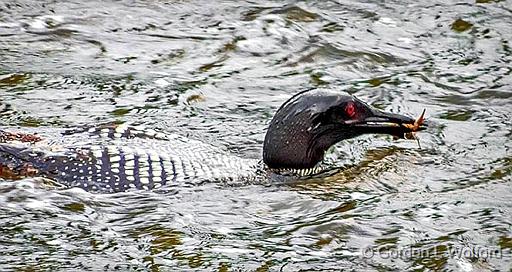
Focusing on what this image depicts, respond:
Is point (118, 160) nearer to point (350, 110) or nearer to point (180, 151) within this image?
point (180, 151)

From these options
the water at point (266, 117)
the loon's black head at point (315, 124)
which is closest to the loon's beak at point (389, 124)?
the loon's black head at point (315, 124)

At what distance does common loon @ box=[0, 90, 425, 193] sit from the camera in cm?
786

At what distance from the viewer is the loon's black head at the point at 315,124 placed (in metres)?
8.52

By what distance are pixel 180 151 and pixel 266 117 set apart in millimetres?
1354

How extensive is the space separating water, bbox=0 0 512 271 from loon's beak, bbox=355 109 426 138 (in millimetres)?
291

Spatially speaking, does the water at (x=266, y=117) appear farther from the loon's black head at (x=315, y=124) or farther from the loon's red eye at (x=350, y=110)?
the loon's red eye at (x=350, y=110)

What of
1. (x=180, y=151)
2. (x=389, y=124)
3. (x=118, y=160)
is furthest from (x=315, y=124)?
(x=118, y=160)

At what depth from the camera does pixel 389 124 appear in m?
Answer: 8.59

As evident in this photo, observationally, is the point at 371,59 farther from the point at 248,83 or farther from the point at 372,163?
the point at 372,163

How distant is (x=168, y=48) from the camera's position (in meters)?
10.9

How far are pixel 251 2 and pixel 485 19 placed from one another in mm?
2076

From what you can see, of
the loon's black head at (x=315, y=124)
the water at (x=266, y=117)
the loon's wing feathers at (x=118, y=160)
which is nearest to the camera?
the water at (x=266, y=117)

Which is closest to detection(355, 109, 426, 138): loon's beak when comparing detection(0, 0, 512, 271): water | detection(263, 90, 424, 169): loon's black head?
detection(263, 90, 424, 169): loon's black head

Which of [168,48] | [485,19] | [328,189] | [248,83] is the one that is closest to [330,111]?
[328,189]
